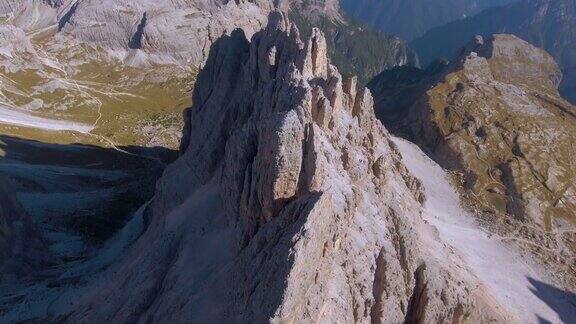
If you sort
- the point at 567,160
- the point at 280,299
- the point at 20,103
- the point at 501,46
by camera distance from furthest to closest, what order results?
the point at 20,103 → the point at 501,46 → the point at 567,160 → the point at 280,299

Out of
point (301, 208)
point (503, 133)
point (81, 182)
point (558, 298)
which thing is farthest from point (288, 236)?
point (503, 133)

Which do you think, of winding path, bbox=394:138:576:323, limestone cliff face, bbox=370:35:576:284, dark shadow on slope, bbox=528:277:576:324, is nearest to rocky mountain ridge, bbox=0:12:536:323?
winding path, bbox=394:138:576:323

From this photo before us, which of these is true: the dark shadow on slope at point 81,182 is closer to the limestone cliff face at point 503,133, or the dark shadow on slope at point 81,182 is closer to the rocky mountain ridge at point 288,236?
the rocky mountain ridge at point 288,236

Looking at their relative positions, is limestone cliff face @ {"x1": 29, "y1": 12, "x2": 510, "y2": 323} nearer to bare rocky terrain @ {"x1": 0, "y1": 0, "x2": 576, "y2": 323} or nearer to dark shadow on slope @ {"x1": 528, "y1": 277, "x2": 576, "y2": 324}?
bare rocky terrain @ {"x1": 0, "y1": 0, "x2": 576, "y2": 323}

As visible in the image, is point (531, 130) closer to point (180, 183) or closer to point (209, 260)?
point (180, 183)

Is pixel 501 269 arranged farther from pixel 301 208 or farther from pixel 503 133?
pixel 503 133

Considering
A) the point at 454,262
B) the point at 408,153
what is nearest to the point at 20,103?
the point at 408,153
